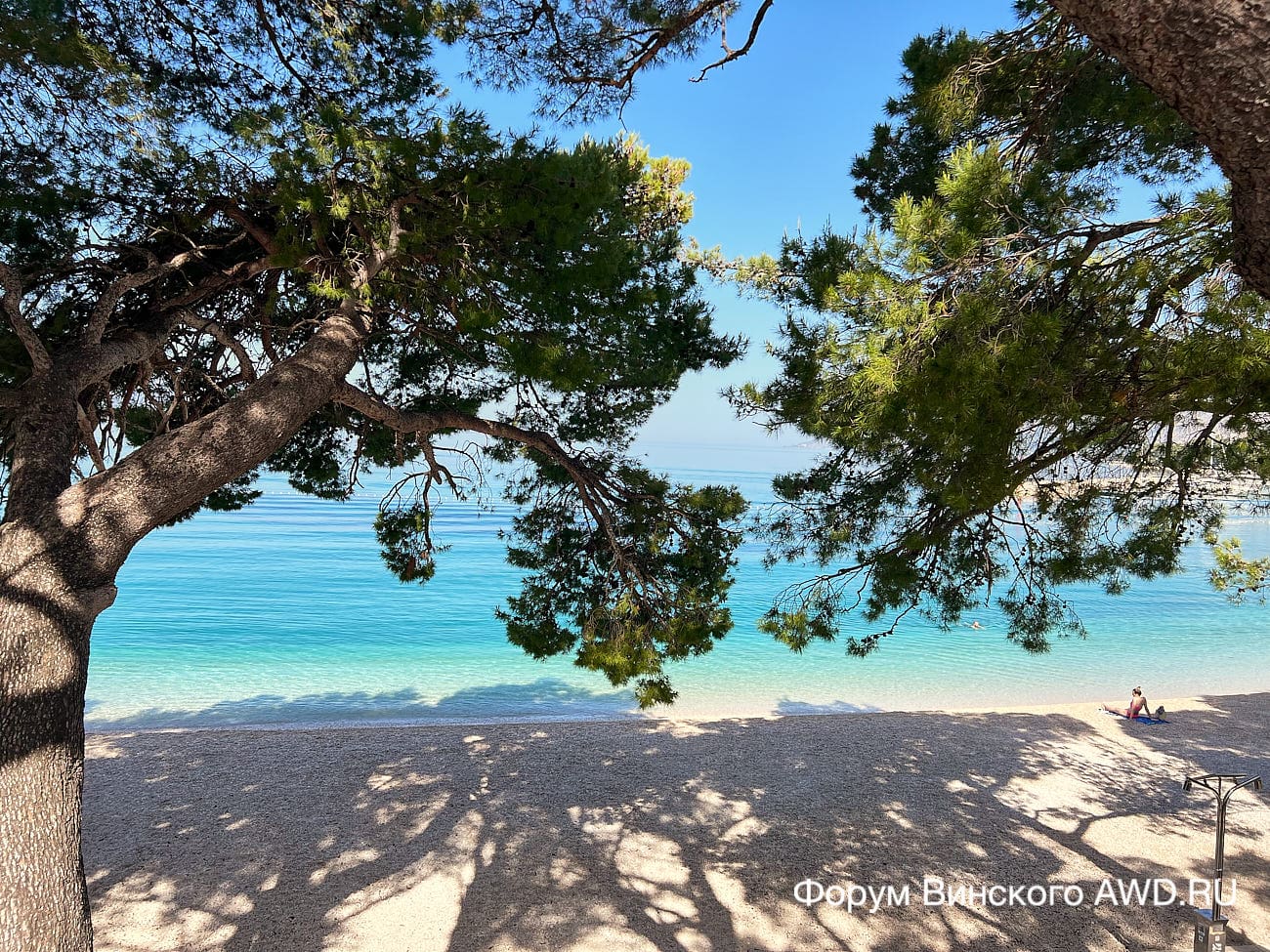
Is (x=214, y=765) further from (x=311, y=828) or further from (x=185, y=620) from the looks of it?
(x=185, y=620)

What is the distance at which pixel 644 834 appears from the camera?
495cm

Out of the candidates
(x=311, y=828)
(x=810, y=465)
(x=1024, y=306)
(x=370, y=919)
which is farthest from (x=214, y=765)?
(x=1024, y=306)

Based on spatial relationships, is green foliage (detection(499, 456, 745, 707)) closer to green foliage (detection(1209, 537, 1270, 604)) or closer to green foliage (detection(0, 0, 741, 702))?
green foliage (detection(0, 0, 741, 702))

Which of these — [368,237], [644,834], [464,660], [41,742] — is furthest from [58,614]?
[464,660]

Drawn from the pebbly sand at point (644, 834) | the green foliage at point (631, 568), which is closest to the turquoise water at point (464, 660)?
the pebbly sand at point (644, 834)

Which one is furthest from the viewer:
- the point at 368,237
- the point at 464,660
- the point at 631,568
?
the point at 464,660

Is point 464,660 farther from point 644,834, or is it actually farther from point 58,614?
point 58,614

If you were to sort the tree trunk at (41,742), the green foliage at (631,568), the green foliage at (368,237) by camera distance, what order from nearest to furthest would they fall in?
the tree trunk at (41,742) < the green foliage at (368,237) < the green foliage at (631,568)

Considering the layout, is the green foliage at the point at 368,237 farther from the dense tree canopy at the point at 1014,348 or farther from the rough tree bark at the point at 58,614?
the dense tree canopy at the point at 1014,348

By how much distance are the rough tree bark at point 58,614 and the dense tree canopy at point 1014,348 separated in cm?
229

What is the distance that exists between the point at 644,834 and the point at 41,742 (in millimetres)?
3900

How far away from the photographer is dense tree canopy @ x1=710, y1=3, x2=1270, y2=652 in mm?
2387

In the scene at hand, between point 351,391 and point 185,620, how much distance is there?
572 inches

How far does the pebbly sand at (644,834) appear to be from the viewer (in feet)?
12.4
